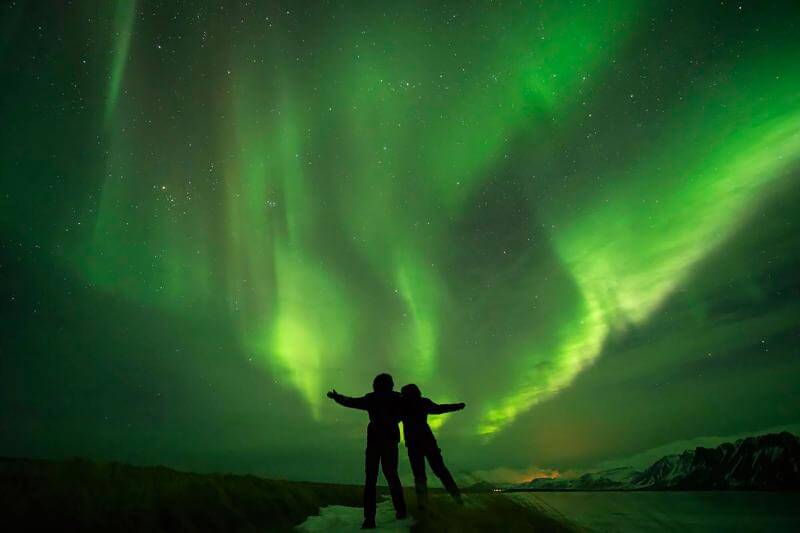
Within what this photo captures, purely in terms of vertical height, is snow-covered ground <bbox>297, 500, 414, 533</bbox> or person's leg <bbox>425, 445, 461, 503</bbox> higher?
person's leg <bbox>425, 445, 461, 503</bbox>

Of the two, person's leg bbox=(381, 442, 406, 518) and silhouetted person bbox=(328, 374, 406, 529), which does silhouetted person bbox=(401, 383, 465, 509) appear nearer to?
silhouetted person bbox=(328, 374, 406, 529)

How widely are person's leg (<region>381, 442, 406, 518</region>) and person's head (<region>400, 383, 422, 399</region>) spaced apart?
1681mm

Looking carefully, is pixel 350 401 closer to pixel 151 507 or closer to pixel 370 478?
pixel 370 478

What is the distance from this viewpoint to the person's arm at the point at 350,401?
8445mm

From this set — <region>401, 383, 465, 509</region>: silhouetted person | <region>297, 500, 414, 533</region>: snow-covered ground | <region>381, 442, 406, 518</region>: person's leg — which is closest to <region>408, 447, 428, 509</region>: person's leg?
<region>401, 383, 465, 509</region>: silhouetted person

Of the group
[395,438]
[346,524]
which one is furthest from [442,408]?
[346,524]

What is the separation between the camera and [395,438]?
8.38 metres

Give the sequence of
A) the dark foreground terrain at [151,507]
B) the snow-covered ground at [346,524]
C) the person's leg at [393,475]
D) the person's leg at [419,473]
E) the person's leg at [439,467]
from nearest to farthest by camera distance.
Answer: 1. the dark foreground terrain at [151,507]
2. the snow-covered ground at [346,524]
3. the person's leg at [393,475]
4. the person's leg at [419,473]
5. the person's leg at [439,467]

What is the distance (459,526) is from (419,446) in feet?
11.0

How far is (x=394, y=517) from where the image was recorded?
7961 mm

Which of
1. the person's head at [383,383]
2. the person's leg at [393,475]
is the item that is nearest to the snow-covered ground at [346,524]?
the person's leg at [393,475]

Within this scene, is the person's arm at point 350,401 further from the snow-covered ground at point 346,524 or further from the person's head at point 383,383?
the snow-covered ground at point 346,524

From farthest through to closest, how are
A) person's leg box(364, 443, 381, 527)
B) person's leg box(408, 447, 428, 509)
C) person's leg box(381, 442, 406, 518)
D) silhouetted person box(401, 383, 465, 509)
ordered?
silhouetted person box(401, 383, 465, 509), person's leg box(408, 447, 428, 509), person's leg box(381, 442, 406, 518), person's leg box(364, 443, 381, 527)

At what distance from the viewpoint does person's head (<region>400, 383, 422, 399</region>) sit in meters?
9.85
